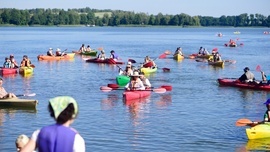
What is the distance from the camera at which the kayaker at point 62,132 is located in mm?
5145

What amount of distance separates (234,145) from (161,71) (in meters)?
22.4

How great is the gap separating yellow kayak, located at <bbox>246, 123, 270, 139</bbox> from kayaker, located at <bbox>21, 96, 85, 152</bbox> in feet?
36.3

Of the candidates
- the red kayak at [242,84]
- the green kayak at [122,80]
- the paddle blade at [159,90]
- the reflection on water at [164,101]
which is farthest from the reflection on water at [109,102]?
the red kayak at [242,84]

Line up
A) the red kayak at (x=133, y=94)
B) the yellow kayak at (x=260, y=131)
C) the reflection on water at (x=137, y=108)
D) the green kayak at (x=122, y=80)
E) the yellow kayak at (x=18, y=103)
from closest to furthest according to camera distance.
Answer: the yellow kayak at (x=260, y=131), the reflection on water at (x=137, y=108), the yellow kayak at (x=18, y=103), the red kayak at (x=133, y=94), the green kayak at (x=122, y=80)

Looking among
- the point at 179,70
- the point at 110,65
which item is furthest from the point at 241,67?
the point at 110,65

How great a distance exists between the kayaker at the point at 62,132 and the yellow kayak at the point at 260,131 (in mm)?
11058

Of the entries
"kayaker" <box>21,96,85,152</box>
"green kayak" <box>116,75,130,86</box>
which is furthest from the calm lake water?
"kayaker" <box>21,96,85,152</box>

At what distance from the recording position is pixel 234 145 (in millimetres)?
15414

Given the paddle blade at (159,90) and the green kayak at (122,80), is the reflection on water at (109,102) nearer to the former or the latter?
the paddle blade at (159,90)

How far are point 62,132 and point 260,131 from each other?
11.2m

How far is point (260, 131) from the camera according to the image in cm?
1548

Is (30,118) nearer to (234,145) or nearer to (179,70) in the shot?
(234,145)

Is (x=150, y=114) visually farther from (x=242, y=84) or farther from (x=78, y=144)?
(x=78, y=144)

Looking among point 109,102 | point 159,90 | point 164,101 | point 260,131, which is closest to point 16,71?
point 109,102
